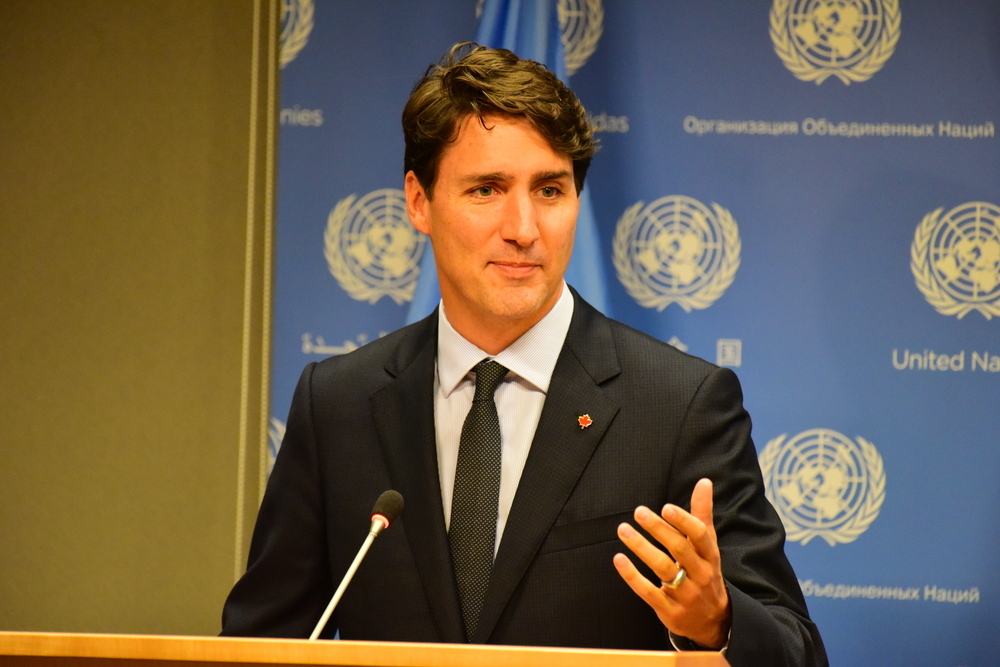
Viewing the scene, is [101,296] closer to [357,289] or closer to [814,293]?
[357,289]

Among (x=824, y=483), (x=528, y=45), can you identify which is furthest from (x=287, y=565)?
(x=528, y=45)

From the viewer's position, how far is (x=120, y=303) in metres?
3.75

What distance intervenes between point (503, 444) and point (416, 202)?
0.68 m

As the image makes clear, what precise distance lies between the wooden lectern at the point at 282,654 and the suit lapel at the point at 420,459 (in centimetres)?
79

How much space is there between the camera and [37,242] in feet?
12.4

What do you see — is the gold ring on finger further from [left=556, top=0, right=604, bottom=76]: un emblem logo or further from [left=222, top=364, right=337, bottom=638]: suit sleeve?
[left=556, top=0, right=604, bottom=76]: un emblem logo

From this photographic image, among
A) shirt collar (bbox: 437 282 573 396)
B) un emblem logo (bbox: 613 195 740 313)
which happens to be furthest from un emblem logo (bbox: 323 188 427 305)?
shirt collar (bbox: 437 282 573 396)

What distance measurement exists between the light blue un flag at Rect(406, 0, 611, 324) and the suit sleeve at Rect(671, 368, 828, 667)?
Answer: 1.26m

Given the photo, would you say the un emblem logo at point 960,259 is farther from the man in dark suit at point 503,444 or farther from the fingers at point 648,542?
the fingers at point 648,542

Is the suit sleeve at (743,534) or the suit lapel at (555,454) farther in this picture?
the suit lapel at (555,454)

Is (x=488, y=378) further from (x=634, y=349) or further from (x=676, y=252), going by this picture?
(x=676, y=252)

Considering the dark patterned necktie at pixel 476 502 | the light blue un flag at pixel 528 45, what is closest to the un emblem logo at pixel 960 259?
the light blue un flag at pixel 528 45

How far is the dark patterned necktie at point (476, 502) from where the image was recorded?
A: 6.64ft

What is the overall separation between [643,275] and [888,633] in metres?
1.39
